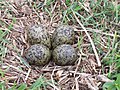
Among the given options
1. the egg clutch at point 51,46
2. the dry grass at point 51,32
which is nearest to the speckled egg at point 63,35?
the egg clutch at point 51,46

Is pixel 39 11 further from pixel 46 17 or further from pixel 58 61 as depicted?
pixel 58 61

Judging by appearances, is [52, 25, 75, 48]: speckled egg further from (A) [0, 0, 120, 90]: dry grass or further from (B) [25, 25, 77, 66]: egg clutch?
(A) [0, 0, 120, 90]: dry grass

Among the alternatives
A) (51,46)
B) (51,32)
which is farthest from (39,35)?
(51,32)

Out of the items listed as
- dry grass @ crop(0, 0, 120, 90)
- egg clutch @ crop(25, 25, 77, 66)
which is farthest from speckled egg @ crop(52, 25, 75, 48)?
dry grass @ crop(0, 0, 120, 90)

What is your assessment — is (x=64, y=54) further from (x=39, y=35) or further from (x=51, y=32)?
(x=51, y=32)

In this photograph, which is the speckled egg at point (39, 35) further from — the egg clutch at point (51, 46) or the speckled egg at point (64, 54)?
the speckled egg at point (64, 54)

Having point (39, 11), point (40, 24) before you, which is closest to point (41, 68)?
point (40, 24)
